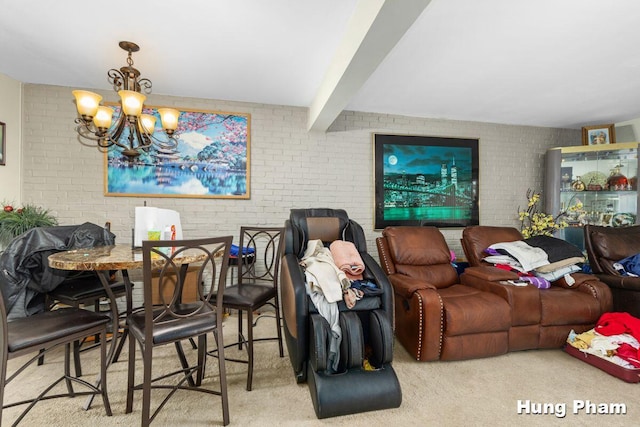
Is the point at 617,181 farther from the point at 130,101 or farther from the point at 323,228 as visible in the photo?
the point at 130,101

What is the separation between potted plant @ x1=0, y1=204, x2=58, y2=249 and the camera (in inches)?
104

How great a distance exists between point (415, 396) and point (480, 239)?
193 cm

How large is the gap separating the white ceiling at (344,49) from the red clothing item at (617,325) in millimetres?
2164

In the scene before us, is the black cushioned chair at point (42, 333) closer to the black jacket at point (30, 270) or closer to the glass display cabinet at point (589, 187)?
the black jacket at point (30, 270)

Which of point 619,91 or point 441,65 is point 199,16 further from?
point 619,91

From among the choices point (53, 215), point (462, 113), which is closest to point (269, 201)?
point (53, 215)

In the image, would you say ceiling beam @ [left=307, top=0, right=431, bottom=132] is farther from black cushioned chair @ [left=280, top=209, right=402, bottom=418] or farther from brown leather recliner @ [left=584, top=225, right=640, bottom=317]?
brown leather recliner @ [left=584, top=225, right=640, bottom=317]

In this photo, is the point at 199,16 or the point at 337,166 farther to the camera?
the point at 337,166

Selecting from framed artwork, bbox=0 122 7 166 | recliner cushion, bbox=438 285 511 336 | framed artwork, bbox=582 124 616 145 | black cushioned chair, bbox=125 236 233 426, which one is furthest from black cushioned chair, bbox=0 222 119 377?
framed artwork, bbox=582 124 616 145

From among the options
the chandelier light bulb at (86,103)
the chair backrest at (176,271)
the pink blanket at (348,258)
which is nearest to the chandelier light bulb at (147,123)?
the chandelier light bulb at (86,103)

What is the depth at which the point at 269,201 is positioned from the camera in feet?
12.1

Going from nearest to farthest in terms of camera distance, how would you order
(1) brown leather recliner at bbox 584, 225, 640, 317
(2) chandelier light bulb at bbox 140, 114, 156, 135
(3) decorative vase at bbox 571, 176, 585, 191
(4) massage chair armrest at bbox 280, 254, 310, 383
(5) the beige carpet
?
(5) the beige carpet, (4) massage chair armrest at bbox 280, 254, 310, 383, (2) chandelier light bulb at bbox 140, 114, 156, 135, (1) brown leather recliner at bbox 584, 225, 640, 317, (3) decorative vase at bbox 571, 176, 585, 191

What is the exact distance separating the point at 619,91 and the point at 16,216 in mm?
6010

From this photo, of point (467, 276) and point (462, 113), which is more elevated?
point (462, 113)
